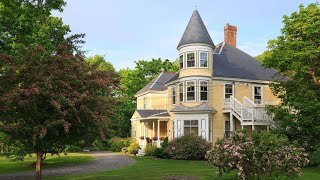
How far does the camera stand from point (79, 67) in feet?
36.8

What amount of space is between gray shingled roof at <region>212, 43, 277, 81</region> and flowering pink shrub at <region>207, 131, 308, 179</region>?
60.5 ft

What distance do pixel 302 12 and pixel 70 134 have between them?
18.3 m

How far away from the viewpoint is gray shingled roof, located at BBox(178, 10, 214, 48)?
102ft

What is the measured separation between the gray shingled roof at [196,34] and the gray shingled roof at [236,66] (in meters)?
2.57

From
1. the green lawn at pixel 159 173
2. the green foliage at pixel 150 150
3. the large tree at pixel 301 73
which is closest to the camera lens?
the green lawn at pixel 159 173

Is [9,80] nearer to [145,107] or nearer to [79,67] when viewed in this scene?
[79,67]

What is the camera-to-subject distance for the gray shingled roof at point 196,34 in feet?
102

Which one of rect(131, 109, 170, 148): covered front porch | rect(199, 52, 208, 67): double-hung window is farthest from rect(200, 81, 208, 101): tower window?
rect(131, 109, 170, 148): covered front porch

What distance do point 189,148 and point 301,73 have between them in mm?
9656

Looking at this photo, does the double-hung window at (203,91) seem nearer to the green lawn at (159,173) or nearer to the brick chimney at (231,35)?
the brick chimney at (231,35)

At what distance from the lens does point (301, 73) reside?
23.6 meters

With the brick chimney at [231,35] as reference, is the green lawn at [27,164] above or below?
below

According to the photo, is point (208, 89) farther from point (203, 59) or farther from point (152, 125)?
point (152, 125)

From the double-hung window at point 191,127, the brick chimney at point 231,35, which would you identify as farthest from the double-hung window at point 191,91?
the brick chimney at point 231,35
